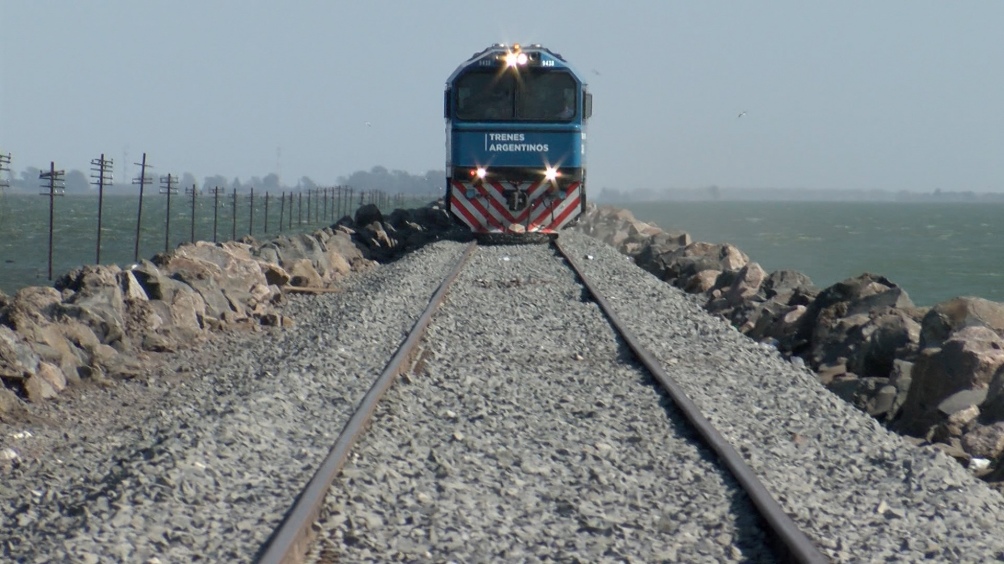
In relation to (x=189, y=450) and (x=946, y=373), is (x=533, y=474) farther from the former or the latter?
(x=946, y=373)

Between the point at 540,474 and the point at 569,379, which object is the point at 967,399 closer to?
the point at 569,379

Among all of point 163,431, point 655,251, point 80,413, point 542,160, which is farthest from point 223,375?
point 655,251

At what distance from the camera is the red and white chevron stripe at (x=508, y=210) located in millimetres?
24094

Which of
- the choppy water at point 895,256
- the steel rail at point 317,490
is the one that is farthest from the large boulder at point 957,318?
the choppy water at point 895,256

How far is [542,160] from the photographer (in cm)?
2356

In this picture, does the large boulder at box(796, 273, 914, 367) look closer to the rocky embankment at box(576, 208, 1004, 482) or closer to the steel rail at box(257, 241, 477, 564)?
the rocky embankment at box(576, 208, 1004, 482)

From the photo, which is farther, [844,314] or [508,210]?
[508,210]

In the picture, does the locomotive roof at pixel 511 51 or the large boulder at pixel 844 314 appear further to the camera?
the locomotive roof at pixel 511 51

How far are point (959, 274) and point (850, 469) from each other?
4742cm

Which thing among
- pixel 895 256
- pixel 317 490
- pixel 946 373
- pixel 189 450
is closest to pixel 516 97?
pixel 946 373

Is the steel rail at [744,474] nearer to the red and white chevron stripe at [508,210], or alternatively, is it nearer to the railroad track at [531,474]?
the railroad track at [531,474]

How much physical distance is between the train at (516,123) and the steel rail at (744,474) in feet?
41.8

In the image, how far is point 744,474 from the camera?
6359 mm

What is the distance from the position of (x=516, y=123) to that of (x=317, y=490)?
17856mm
